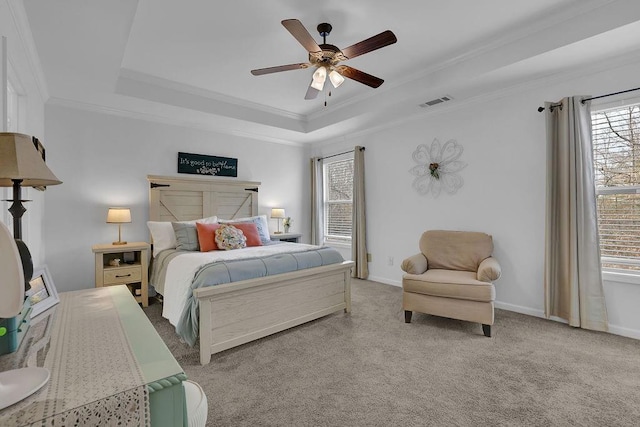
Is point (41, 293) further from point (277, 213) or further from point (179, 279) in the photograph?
point (277, 213)

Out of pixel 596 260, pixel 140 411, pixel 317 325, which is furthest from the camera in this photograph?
pixel 317 325

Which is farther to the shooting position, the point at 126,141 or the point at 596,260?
the point at 126,141

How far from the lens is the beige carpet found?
67.8 inches

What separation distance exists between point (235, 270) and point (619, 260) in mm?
3470

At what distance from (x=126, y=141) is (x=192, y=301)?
2.81 m

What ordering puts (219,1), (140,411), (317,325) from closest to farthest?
(140,411), (219,1), (317,325)

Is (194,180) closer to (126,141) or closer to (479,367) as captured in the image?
(126,141)

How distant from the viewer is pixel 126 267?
3.55 m

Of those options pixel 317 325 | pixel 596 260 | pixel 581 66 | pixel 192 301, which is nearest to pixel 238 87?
pixel 192 301

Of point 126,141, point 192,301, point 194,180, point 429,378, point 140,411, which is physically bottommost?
point 429,378

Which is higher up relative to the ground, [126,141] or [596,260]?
[126,141]

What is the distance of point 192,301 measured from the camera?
92.3 inches

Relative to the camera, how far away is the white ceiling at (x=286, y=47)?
2.34 meters

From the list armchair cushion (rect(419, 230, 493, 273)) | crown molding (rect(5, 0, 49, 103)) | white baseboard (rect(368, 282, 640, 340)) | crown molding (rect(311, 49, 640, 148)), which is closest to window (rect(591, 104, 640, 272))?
crown molding (rect(311, 49, 640, 148))
